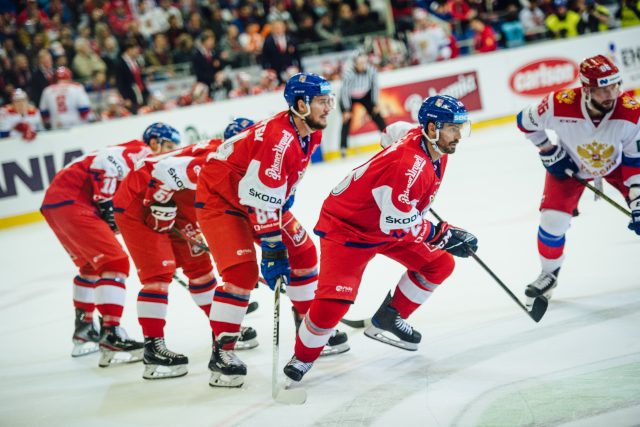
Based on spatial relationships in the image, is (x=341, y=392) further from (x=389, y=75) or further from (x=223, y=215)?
(x=389, y=75)

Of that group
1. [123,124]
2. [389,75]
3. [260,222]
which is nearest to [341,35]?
[389,75]

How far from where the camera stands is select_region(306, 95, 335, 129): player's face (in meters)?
3.87

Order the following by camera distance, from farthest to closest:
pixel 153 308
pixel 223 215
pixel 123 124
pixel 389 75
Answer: pixel 389 75 < pixel 123 124 < pixel 153 308 < pixel 223 215

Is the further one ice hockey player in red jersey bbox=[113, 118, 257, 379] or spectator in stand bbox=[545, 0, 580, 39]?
spectator in stand bbox=[545, 0, 580, 39]

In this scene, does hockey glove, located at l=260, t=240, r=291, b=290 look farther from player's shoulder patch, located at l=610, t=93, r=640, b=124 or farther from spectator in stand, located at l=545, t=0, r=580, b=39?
spectator in stand, located at l=545, t=0, r=580, b=39

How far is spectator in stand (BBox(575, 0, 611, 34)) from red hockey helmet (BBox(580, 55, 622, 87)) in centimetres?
946

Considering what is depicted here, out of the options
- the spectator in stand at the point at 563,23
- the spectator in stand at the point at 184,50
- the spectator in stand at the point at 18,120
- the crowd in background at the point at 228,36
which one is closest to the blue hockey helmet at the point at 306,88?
the spectator in stand at the point at 18,120

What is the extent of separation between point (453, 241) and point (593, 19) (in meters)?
10.4

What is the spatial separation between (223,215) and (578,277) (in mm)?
2454

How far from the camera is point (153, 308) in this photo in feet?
14.2

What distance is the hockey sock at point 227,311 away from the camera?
12.8 feet

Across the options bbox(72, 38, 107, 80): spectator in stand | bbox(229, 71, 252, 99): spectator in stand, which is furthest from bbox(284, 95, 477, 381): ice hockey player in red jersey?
bbox(72, 38, 107, 80): spectator in stand

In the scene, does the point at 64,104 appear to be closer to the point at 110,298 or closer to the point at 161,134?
the point at 161,134

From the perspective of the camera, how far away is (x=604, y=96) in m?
4.28
